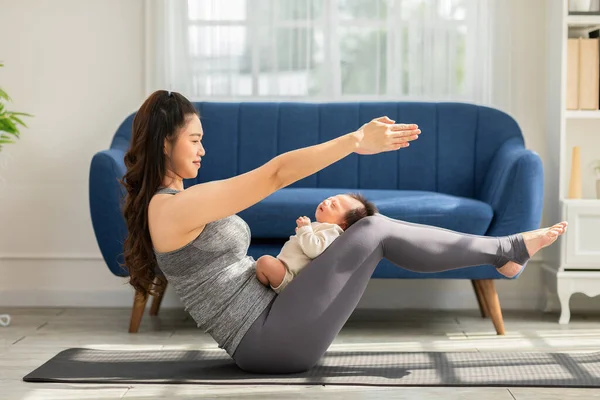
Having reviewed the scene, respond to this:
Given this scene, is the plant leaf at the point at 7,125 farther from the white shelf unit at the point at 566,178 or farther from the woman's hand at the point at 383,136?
the white shelf unit at the point at 566,178

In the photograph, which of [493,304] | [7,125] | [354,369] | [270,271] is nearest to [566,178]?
[493,304]

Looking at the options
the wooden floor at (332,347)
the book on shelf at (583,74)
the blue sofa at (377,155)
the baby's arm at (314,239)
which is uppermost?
the book on shelf at (583,74)

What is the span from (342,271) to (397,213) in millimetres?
1042

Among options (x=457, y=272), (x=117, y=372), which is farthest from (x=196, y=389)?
(x=457, y=272)

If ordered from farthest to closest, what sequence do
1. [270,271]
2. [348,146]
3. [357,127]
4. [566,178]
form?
[566,178] → [357,127] → [270,271] → [348,146]

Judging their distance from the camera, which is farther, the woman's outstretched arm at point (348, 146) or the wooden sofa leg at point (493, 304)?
the wooden sofa leg at point (493, 304)

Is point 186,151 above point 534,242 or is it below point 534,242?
above

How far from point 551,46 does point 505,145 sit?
62 cm

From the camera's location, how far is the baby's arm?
2.39 meters

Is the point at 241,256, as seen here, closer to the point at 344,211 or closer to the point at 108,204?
the point at 344,211

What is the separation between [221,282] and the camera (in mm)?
2312

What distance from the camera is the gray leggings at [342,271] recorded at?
2.31 m

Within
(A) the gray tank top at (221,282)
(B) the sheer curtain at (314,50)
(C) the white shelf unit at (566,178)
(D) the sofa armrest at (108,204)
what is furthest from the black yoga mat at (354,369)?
(B) the sheer curtain at (314,50)

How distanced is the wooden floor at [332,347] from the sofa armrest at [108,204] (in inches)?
13.6
